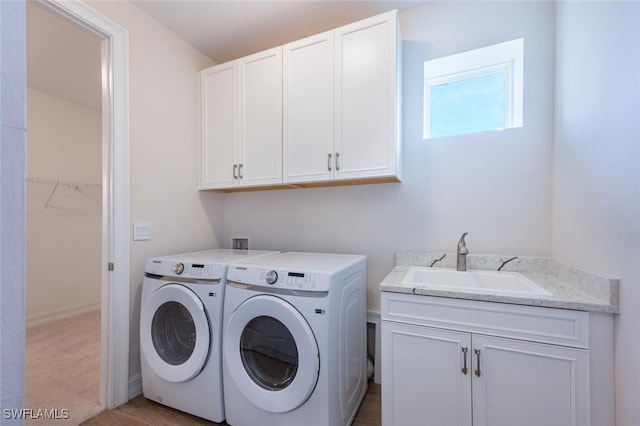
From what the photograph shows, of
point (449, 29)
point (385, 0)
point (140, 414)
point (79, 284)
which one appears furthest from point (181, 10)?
point (79, 284)

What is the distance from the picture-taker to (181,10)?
1.86 m

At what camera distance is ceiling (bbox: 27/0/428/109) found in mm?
1812

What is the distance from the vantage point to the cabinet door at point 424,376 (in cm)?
119

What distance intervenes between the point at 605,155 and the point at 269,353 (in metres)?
1.76

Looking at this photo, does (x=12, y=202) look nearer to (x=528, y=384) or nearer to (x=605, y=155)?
(x=528, y=384)

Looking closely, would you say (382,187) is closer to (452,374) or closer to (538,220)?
(538,220)

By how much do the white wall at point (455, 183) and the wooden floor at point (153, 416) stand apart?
25.4 inches

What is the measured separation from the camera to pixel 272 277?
4.51ft

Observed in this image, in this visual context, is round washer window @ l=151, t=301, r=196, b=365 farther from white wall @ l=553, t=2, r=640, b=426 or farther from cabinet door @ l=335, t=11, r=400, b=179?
white wall @ l=553, t=2, r=640, b=426

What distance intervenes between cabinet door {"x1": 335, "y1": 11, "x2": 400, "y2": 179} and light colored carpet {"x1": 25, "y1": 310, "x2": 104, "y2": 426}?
2.16 m

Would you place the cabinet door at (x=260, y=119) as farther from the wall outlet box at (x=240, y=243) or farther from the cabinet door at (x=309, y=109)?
the wall outlet box at (x=240, y=243)

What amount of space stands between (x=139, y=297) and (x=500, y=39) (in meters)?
2.91

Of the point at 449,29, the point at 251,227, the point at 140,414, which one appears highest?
the point at 449,29

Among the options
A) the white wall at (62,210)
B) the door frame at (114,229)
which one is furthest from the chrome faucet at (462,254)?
the white wall at (62,210)
